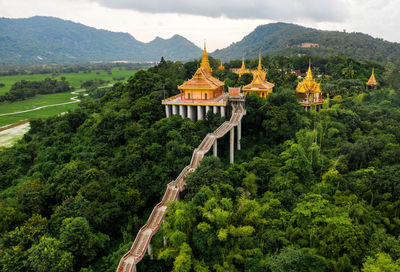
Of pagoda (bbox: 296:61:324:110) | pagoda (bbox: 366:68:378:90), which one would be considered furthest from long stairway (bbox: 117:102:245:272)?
pagoda (bbox: 366:68:378:90)

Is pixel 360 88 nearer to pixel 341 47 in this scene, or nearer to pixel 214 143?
pixel 214 143

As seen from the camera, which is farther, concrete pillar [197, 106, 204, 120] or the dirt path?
the dirt path

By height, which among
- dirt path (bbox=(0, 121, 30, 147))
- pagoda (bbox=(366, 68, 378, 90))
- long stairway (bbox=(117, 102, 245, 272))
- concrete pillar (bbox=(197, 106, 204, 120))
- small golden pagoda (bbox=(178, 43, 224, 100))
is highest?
small golden pagoda (bbox=(178, 43, 224, 100))

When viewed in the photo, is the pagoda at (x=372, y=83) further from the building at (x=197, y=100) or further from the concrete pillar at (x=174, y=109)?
the concrete pillar at (x=174, y=109)

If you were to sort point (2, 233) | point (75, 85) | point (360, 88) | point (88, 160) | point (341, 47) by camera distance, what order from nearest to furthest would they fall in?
point (2, 233)
point (88, 160)
point (360, 88)
point (75, 85)
point (341, 47)

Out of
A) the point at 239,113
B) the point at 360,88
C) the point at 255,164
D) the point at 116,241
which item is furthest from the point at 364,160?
the point at 360,88

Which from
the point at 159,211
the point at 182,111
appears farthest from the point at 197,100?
the point at 159,211

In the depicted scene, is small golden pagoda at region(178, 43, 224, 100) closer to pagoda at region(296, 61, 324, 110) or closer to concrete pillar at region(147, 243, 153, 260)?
pagoda at region(296, 61, 324, 110)

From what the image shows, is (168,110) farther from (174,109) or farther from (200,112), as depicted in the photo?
(200,112)
